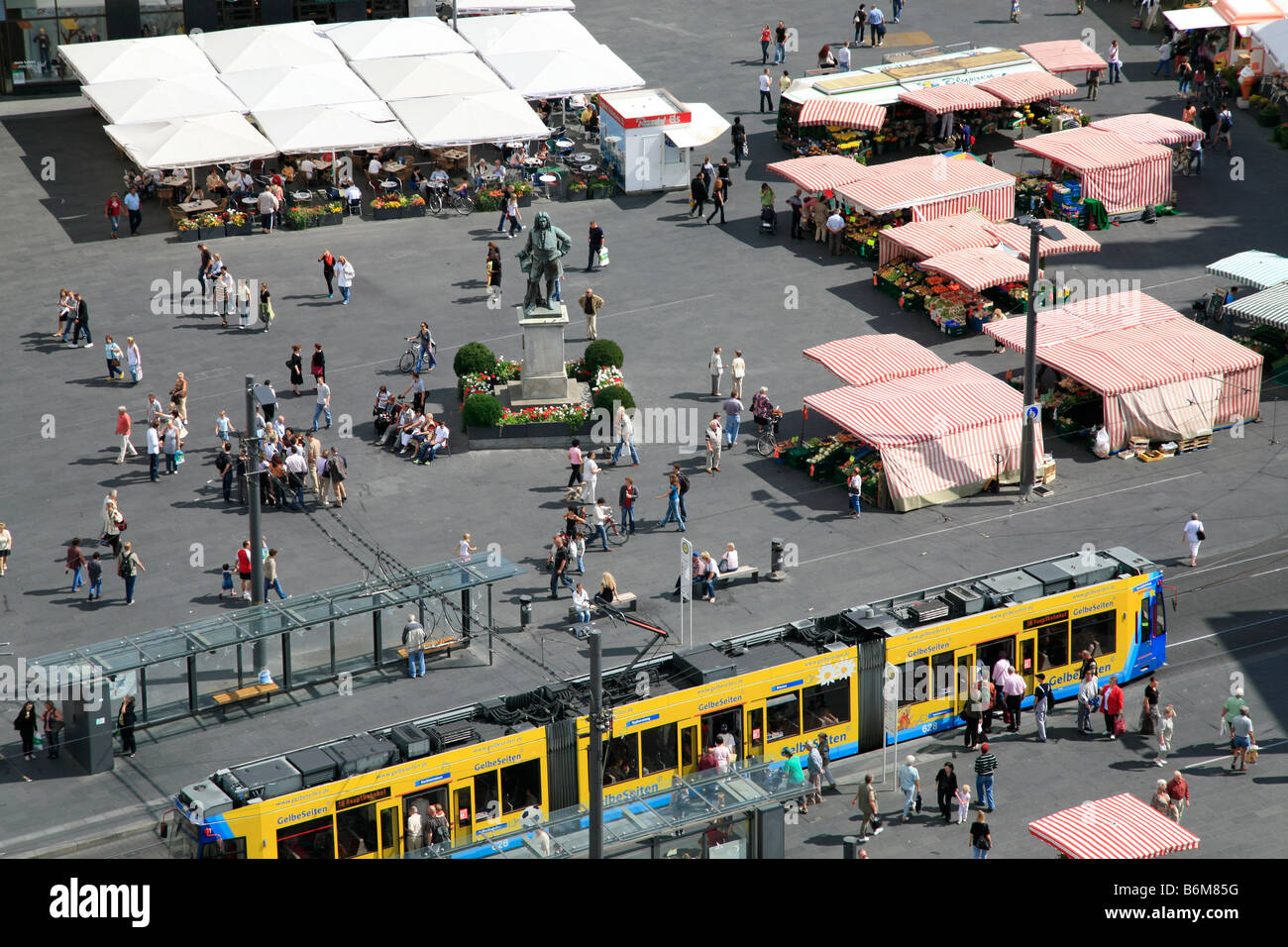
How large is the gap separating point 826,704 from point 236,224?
102ft

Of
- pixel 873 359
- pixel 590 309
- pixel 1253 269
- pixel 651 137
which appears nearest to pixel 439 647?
pixel 873 359

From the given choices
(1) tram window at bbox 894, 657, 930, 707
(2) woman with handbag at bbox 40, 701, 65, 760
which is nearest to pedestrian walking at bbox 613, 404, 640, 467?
(1) tram window at bbox 894, 657, 930, 707

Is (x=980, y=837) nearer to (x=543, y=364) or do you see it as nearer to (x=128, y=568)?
(x=128, y=568)

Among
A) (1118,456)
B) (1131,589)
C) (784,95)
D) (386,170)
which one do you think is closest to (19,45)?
(386,170)

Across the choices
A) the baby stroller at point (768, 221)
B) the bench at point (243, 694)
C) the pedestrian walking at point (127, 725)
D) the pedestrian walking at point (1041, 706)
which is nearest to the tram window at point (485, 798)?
the bench at point (243, 694)

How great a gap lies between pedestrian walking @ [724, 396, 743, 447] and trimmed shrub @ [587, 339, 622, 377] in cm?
341

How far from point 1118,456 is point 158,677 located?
24128 millimetres

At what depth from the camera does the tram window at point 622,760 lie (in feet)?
102

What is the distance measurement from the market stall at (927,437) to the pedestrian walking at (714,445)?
2.36 m

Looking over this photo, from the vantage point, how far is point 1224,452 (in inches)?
1793

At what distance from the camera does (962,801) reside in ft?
103

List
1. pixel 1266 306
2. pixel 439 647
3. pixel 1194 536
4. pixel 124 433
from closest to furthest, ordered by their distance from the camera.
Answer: pixel 439 647 → pixel 1194 536 → pixel 124 433 → pixel 1266 306

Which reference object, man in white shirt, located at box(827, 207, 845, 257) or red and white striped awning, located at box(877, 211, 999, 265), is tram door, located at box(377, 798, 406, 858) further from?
man in white shirt, located at box(827, 207, 845, 257)
